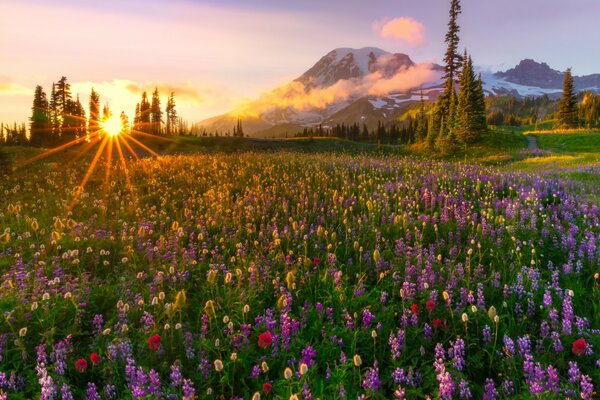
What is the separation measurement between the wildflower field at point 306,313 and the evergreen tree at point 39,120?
90178mm

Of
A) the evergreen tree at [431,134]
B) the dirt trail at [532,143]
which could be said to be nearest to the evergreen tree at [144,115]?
the evergreen tree at [431,134]

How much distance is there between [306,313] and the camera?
3.75 metres

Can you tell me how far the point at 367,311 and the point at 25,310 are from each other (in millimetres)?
3726

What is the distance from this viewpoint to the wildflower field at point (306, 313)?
2.86 meters

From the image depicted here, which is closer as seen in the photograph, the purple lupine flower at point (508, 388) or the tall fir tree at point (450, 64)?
the purple lupine flower at point (508, 388)

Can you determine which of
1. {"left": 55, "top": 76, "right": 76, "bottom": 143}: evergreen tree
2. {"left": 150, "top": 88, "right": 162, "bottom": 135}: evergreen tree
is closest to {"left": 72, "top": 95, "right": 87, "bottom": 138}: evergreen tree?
{"left": 55, "top": 76, "right": 76, "bottom": 143}: evergreen tree

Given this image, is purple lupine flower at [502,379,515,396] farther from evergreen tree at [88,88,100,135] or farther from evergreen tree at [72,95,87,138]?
evergreen tree at [88,88,100,135]

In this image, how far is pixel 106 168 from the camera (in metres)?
13.6

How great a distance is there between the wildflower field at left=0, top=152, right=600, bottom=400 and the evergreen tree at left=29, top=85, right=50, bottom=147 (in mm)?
90178

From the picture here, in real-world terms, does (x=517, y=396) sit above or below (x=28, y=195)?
below

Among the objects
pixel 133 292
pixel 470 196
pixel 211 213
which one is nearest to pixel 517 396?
pixel 133 292

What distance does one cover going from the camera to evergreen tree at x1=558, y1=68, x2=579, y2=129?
68.7m

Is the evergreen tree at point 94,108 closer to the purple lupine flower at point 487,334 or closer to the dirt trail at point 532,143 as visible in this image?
the dirt trail at point 532,143

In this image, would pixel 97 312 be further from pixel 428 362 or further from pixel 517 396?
pixel 517 396
